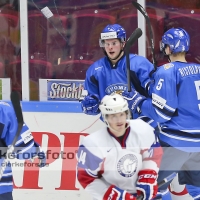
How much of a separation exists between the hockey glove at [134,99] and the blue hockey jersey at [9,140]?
95 centimetres

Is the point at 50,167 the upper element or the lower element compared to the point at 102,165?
lower

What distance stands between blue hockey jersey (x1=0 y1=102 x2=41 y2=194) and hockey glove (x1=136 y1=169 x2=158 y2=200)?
0.70m

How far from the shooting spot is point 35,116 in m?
5.32

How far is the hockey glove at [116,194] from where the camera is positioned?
363 centimetres

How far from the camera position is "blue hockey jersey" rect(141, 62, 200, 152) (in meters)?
4.29

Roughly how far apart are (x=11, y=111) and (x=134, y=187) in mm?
812

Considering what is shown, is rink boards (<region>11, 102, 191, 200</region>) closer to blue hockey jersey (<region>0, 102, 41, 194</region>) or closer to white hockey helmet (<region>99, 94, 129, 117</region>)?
blue hockey jersey (<region>0, 102, 41, 194</region>)

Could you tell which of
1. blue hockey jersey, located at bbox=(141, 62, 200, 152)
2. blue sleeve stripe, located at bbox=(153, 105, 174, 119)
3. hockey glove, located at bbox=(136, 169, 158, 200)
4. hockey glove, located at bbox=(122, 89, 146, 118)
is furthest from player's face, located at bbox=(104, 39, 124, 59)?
hockey glove, located at bbox=(136, 169, 158, 200)

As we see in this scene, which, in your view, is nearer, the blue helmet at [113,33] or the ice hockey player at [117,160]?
the ice hockey player at [117,160]

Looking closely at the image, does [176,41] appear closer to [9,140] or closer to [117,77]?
[117,77]

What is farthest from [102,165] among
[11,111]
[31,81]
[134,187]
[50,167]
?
[31,81]

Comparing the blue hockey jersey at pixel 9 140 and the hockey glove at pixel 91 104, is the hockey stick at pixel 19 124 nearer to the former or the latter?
the blue hockey jersey at pixel 9 140

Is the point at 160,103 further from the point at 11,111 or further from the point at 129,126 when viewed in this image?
the point at 11,111

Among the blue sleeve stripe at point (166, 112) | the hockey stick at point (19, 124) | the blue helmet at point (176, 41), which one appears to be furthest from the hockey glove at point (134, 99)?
the hockey stick at point (19, 124)
